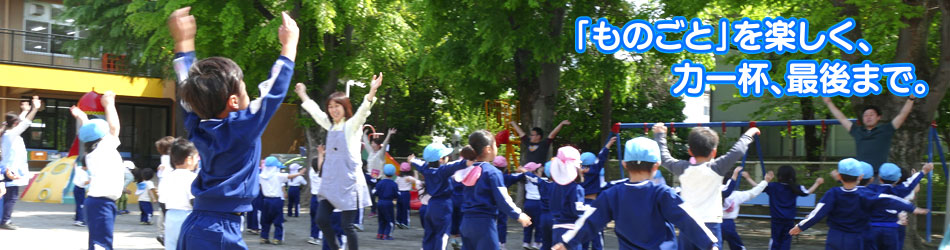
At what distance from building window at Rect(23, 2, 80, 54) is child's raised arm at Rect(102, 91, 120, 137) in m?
24.6

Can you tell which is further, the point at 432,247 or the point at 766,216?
the point at 766,216

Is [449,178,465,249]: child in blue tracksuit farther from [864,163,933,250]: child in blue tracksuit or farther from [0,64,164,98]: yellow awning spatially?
[0,64,164,98]: yellow awning

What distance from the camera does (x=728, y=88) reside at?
32.3 metres

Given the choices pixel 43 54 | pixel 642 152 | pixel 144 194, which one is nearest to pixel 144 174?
pixel 144 194

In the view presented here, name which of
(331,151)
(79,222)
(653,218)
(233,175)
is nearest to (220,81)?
(233,175)

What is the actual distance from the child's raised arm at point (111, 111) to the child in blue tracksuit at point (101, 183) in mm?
185

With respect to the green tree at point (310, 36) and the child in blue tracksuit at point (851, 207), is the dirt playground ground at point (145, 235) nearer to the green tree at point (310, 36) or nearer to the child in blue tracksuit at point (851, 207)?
the green tree at point (310, 36)

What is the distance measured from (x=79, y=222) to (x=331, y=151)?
27.0 feet

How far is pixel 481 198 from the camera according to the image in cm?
779

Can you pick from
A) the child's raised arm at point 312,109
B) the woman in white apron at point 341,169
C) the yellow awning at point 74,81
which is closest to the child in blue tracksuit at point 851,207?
the woman in white apron at point 341,169

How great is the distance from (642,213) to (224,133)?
8.42 ft

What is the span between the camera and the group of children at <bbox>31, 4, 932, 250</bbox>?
402 centimetres

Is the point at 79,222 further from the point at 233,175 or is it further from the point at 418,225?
the point at 233,175

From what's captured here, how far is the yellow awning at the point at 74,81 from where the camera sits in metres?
27.5
